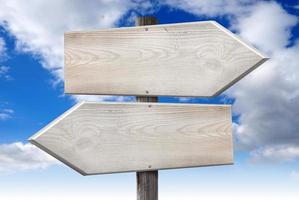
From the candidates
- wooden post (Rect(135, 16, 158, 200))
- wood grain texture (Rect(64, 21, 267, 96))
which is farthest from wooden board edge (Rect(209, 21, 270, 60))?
wooden post (Rect(135, 16, 158, 200))

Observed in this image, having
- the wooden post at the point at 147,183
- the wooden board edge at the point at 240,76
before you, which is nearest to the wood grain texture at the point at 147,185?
the wooden post at the point at 147,183

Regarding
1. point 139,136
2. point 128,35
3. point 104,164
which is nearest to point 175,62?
point 128,35

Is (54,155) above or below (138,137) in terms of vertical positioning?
below

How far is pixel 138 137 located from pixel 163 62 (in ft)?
1.36

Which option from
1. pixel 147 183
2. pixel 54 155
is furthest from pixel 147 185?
pixel 54 155

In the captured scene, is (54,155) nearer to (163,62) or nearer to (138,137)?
(138,137)

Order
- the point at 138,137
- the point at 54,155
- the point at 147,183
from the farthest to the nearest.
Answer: the point at 147,183, the point at 138,137, the point at 54,155

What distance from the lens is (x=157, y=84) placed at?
7.25 feet

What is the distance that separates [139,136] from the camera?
214cm

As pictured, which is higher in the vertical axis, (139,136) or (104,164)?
(139,136)

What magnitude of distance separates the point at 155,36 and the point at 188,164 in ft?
2.29

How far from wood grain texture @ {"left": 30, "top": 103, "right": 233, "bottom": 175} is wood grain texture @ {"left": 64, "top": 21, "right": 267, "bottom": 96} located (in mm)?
108

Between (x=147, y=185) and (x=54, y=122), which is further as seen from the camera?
(x=147, y=185)

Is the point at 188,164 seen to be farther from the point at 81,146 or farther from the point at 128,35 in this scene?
the point at 128,35
